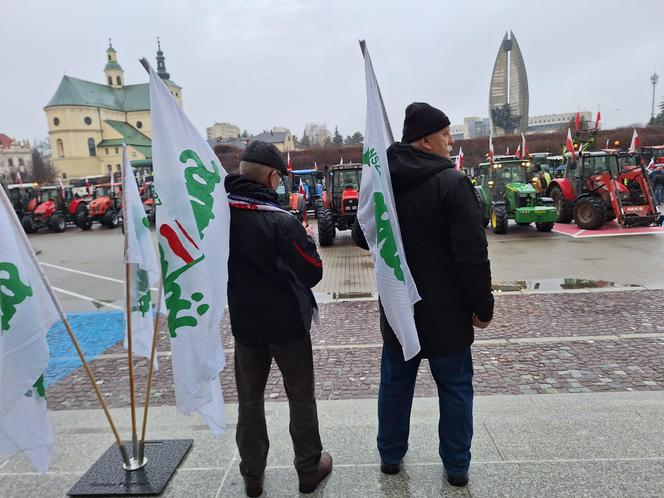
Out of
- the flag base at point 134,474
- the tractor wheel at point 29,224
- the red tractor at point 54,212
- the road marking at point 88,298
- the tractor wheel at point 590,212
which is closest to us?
the flag base at point 134,474

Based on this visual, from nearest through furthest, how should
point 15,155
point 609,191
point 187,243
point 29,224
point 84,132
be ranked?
1. point 187,243
2. point 609,191
3. point 29,224
4. point 84,132
5. point 15,155

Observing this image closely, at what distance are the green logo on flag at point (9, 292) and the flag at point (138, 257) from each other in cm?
48

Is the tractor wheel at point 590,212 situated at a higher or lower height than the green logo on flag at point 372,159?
lower

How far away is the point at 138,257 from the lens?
8.30 feet

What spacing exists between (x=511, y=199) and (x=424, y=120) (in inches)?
510

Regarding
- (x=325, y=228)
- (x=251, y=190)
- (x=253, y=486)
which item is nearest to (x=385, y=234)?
(x=251, y=190)

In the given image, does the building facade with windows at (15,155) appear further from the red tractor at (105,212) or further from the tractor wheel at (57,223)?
the red tractor at (105,212)

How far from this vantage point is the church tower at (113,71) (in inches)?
3519

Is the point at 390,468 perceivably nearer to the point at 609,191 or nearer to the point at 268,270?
the point at 268,270

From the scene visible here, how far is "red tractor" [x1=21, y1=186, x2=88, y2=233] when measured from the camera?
2211 centimetres

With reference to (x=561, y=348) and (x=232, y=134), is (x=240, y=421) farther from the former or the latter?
(x=232, y=134)

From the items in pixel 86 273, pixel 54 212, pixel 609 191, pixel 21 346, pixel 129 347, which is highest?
pixel 21 346

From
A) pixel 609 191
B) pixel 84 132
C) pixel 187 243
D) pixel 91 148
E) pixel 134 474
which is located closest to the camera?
pixel 187 243

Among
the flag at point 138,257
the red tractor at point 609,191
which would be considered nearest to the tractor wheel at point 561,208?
the red tractor at point 609,191
